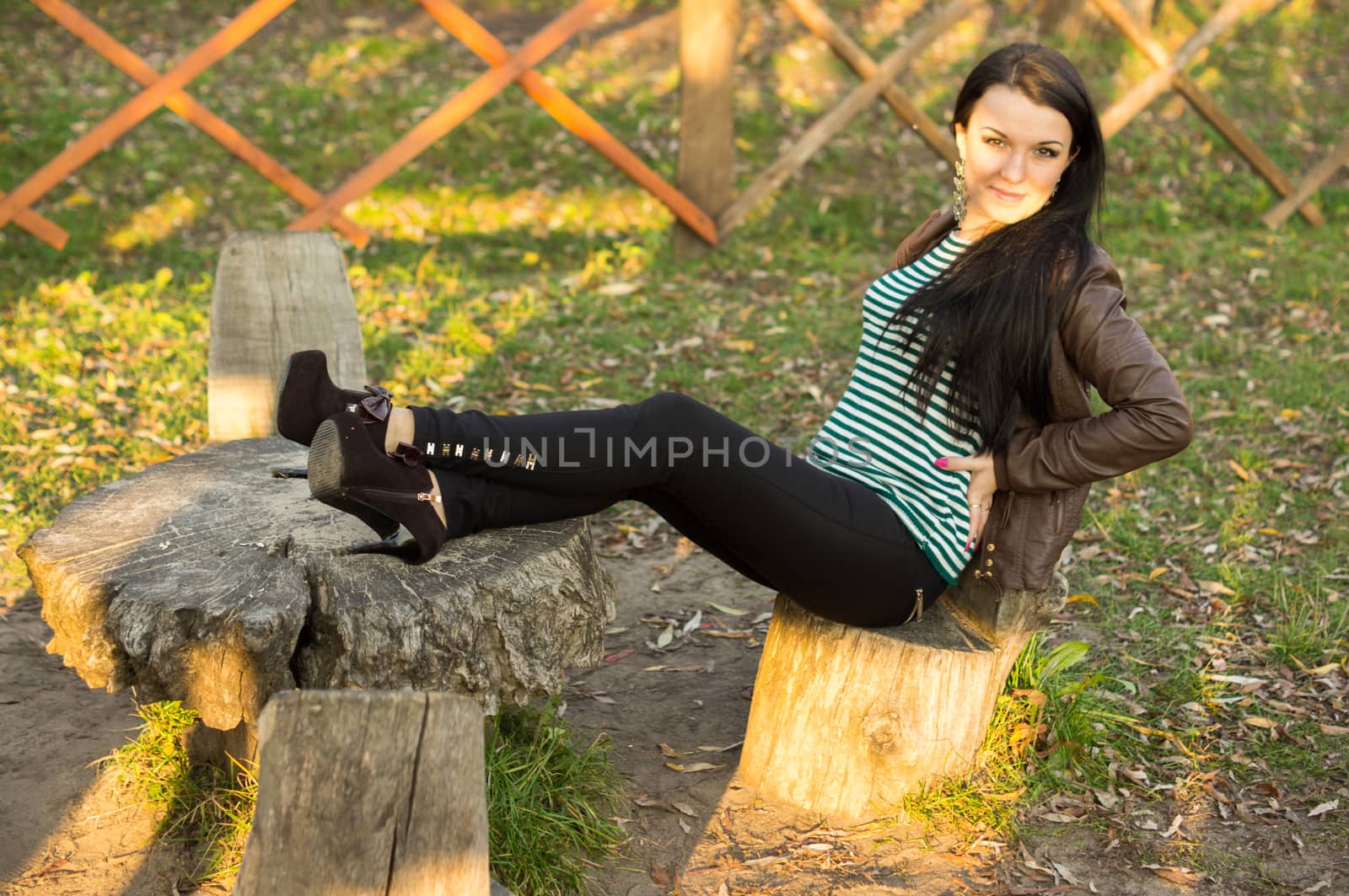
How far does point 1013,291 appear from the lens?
7.97 ft

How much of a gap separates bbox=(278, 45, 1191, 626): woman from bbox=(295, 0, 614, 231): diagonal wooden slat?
3757 millimetres

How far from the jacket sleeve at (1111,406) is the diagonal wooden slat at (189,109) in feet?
14.9

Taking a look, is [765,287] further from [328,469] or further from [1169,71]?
[328,469]

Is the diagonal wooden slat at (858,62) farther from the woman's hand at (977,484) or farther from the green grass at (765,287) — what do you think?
the woman's hand at (977,484)

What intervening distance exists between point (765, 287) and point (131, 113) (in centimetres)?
325

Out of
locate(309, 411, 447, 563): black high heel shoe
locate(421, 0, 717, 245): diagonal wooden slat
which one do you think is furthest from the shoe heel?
locate(421, 0, 717, 245): diagonal wooden slat

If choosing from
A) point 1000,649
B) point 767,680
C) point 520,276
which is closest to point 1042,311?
point 1000,649

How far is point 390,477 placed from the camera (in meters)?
2.37

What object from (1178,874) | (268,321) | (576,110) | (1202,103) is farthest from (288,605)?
(1202,103)

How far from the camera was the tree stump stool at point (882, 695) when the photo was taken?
2641mm

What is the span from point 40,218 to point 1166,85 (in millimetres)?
6045

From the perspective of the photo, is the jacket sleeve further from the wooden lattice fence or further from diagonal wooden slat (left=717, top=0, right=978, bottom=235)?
diagonal wooden slat (left=717, top=0, right=978, bottom=235)

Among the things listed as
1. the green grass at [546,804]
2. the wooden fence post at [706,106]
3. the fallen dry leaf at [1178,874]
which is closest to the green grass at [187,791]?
the green grass at [546,804]

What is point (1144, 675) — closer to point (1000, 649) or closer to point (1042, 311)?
point (1000, 649)
